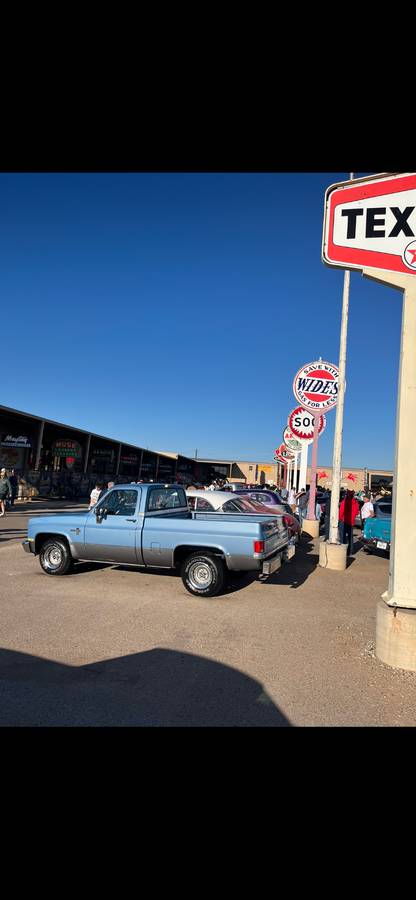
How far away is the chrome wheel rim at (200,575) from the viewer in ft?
23.3

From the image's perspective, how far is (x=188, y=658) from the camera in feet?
15.4

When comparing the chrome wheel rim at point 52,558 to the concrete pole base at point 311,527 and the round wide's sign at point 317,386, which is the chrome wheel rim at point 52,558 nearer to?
the round wide's sign at point 317,386

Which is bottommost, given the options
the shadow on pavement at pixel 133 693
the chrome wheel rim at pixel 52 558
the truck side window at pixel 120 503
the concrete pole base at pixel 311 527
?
the shadow on pavement at pixel 133 693

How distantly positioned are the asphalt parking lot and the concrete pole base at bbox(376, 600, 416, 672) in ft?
0.39

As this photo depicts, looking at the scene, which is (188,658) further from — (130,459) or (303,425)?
(130,459)

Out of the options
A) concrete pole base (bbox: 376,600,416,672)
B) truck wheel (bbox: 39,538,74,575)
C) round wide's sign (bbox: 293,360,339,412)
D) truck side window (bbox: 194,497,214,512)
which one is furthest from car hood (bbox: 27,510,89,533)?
round wide's sign (bbox: 293,360,339,412)

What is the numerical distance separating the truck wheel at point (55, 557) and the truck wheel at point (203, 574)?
7.61 feet

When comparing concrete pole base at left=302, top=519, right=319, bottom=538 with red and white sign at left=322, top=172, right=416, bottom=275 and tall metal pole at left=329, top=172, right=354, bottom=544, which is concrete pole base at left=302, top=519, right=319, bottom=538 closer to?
tall metal pole at left=329, top=172, right=354, bottom=544

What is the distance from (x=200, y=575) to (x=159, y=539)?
84 centimetres

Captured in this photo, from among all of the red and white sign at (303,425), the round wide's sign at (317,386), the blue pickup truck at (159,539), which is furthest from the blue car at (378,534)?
the red and white sign at (303,425)

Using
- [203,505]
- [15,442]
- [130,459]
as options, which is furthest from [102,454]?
[203,505]
